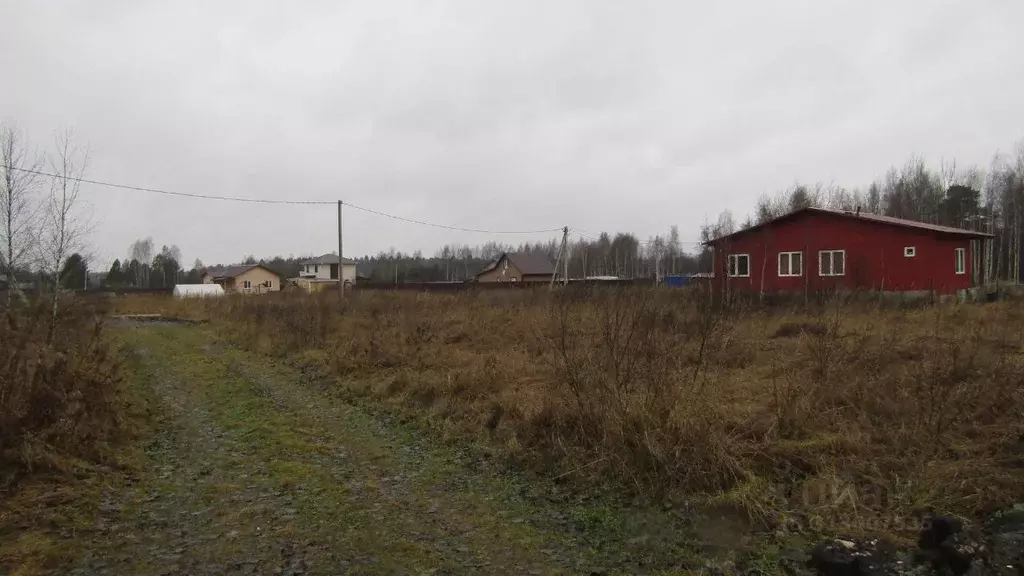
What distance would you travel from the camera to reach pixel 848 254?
24812 millimetres

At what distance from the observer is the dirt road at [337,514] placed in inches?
158

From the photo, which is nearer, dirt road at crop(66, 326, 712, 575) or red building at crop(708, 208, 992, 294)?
dirt road at crop(66, 326, 712, 575)

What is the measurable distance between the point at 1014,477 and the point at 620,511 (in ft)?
10.4

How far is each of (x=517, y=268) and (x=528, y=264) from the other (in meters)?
1.91

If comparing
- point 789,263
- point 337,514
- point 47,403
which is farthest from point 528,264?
point 337,514

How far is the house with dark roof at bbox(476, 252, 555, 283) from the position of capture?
65.6 m

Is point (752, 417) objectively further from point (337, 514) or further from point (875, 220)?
point (875, 220)

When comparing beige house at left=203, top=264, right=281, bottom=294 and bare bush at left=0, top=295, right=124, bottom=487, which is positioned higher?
beige house at left=203, top=264, right=281, bottom=294

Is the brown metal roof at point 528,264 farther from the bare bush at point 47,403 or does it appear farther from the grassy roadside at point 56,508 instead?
the grassy roadside at point 56,508

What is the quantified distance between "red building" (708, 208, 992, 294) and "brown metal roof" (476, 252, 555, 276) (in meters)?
39.0

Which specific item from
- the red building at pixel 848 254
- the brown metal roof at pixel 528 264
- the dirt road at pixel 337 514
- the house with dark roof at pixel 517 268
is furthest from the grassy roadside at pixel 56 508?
the brown metal roof at pixel 528 264

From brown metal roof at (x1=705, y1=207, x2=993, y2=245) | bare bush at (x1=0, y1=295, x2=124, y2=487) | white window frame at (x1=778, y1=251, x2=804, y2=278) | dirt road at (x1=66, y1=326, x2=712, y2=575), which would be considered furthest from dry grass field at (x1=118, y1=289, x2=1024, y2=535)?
white window frame at (x1=778, y1=251, x2=804, y2=278)

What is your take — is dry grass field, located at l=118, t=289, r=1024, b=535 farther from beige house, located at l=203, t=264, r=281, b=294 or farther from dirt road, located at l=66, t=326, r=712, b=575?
beige house, located at l=203, t=264, r=281, b=294

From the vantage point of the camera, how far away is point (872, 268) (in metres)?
24.2
